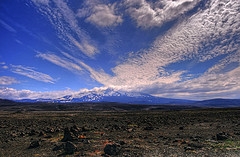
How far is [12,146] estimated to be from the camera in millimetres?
19797

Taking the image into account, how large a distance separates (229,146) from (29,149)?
17.1 m

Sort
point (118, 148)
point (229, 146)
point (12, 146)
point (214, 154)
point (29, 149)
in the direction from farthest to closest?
point (12, 146), point (29, 149), point (229, 146), point (118, 148), point (214, 154)

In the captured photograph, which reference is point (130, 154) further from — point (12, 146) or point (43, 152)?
point (12, 146)

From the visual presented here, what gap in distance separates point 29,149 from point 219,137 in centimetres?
1773

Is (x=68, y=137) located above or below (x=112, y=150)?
above

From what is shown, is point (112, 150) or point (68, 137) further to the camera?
point (68, 137)

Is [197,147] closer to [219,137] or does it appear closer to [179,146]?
[179,146]

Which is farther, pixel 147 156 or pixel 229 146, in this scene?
pixel 229 146

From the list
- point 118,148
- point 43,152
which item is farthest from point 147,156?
point 43,152

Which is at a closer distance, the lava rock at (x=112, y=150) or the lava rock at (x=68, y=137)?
the lava rock at (x=112, y=150)

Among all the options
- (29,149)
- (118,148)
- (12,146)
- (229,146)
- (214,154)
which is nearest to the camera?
(214,154)

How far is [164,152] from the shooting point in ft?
48.8

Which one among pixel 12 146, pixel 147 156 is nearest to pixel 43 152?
pixel 12 146

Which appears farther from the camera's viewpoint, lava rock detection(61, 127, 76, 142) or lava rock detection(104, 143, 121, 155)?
lava rock detection(61, 127, 76, 142)
